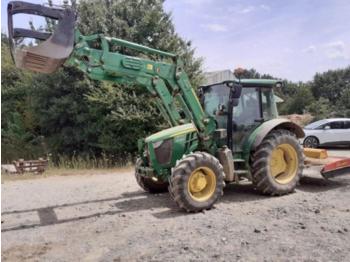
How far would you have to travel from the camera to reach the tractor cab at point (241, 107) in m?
7.68

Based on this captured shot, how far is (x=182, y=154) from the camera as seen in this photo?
738cm

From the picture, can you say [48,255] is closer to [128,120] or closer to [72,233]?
[72,233]

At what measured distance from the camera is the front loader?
19.1ft

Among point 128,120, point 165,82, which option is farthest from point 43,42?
point 128,120

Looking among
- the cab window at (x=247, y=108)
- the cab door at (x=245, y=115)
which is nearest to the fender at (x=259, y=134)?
the cab door at (x=245, y=115)

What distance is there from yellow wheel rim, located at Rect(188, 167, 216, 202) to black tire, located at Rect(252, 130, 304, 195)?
1.07 metres

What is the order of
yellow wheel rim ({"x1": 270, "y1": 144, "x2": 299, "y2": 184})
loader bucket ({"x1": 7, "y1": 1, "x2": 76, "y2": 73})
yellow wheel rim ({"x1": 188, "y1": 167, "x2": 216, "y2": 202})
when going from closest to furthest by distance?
loader bucket ({"x1": 7, "y1": 1, "x2": 76, "y2": 73}) < yellow wheel rim ({"x1": 188, "y1": 167, "x2": 216, "y2": 202}) < yellow wheel rim ({"x1": 270, "y1": 144, "x2": 299, "y2": 184})

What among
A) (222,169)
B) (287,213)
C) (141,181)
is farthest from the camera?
→ (141,181)

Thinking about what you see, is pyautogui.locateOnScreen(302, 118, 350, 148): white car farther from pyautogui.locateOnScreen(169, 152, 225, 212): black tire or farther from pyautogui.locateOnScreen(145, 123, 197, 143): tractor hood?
pyautogui.locateOnScreen(169, 152, 225, 212): black tire

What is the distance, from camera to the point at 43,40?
232 inches

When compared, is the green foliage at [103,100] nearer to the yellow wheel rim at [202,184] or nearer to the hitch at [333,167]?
the hitch at [333,167]

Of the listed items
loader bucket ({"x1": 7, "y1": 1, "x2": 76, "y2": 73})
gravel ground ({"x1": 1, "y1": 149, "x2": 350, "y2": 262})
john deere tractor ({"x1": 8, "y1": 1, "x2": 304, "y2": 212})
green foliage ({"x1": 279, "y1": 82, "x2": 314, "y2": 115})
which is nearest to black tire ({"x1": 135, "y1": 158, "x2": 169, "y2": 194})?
john deere tractor ({"x1": 8, "y1": 1, "x2": 304, "y2": 212})

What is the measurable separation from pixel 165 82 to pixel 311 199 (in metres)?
3.34

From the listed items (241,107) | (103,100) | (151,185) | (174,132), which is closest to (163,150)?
(174,132)
